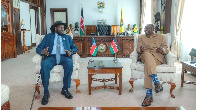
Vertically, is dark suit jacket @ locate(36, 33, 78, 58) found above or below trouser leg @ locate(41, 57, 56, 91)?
above

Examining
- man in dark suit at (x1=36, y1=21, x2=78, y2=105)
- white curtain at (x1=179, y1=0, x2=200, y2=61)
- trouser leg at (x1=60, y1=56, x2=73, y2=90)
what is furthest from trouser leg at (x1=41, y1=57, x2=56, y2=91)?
white curtain at (x1=179, y1=0, x2=200, y2=61)

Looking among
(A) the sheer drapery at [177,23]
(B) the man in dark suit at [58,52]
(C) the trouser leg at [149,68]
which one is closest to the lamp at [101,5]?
(A) the sheer drapery at [177,23]

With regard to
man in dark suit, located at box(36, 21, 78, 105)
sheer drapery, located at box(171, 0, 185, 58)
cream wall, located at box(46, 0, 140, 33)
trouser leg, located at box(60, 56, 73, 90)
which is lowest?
trouser leg, located at box(60, 56, 73, 90)

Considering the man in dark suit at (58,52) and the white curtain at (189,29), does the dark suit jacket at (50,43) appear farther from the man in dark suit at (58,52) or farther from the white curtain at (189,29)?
the white curtain at (189,29)

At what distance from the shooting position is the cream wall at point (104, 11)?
9.69 meters

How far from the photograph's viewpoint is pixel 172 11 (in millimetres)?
6156

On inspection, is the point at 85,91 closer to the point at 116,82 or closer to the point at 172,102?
the point at 116,82

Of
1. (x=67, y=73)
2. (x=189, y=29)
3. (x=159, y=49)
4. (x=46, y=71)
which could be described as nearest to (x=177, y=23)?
(x=189, y=29)

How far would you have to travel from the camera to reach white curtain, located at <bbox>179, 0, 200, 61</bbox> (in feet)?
16.1

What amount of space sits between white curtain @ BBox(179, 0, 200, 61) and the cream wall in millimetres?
4468

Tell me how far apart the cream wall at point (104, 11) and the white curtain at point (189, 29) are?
4468 millimetres

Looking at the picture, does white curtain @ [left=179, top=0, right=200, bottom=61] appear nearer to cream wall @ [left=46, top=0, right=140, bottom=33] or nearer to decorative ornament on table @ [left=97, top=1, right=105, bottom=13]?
cream wall @ [left=46, top=0, right=140, bottom=33]

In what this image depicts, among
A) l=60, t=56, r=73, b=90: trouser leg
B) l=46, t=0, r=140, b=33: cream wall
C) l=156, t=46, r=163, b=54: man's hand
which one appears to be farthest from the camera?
l=46, t=0, r=140, b=33: cream wall

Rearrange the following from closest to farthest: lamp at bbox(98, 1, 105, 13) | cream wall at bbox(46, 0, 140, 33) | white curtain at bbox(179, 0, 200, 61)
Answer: white curtain at bbox(179, 0, 200, 61) → lamp at bbox(98, 1, 105, 13) → cream wall at bbox(46, 0, 140, 33)
